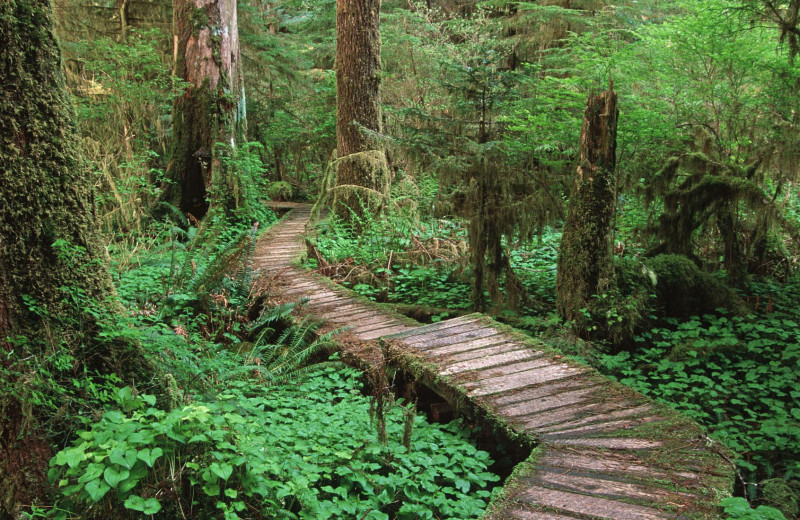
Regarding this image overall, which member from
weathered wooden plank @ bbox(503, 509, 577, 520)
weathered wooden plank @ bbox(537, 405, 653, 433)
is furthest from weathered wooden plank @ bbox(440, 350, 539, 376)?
A: weathered wooden plank @ bbox(503, 509, 577, 520)

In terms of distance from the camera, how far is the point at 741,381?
484 centimetres

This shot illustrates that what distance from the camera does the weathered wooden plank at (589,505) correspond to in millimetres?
2697

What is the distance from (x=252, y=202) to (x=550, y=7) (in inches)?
378

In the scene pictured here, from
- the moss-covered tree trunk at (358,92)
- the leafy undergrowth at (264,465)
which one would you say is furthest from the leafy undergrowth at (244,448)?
the moss-covered tree trunk at (358,92)

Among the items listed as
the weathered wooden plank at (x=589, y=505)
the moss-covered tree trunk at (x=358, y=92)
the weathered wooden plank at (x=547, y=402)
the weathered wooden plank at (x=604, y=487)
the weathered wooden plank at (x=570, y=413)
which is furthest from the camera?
the moss-covered tree trunk at (x=358, y=92)

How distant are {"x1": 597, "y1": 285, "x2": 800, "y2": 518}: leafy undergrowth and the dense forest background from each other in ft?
0.09

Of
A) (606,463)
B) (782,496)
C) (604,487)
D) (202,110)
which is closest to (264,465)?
(604,487)

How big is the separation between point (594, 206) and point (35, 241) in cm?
479

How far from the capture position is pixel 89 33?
47.0 ft

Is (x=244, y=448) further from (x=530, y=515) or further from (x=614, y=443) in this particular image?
(x=614, y=443)

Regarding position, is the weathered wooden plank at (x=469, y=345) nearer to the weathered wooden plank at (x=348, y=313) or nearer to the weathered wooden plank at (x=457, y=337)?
the weathered wooden plank at (x=457, y=337)

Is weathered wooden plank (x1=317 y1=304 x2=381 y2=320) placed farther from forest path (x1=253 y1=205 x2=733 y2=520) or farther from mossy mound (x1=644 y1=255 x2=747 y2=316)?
mossy mound (x1=644 y1=255 x2=747 y2=316)

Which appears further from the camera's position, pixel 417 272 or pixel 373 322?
pixel 417 272

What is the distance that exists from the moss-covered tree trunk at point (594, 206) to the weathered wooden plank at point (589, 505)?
111 inches
